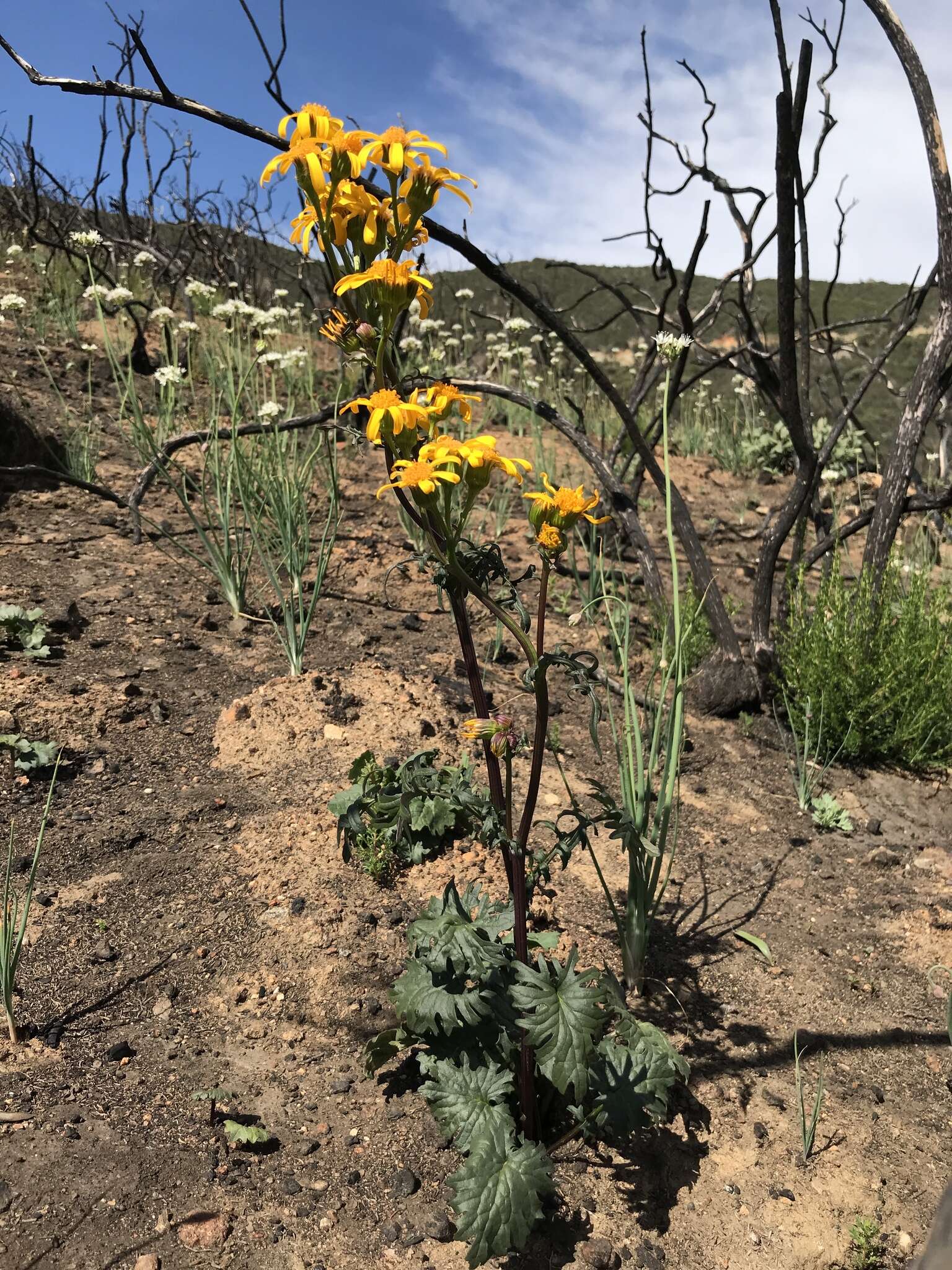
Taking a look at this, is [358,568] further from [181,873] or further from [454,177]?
[454,177]

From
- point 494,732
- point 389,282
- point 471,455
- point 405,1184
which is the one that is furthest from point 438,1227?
point 389,282

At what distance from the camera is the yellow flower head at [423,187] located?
1216 millimetres

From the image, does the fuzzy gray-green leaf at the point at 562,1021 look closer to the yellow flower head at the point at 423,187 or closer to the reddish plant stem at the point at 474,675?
the reddish plant stem at the point at 474,675

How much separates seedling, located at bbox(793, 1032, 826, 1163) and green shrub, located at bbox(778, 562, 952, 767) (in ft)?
4.48

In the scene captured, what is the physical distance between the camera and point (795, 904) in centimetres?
232

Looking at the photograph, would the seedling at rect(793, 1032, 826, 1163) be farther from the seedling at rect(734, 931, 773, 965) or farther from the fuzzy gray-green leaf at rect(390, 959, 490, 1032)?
the fuzzy gray-green leaf at rect(390, 959, 490, 1032)

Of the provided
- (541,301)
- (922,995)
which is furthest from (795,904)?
(541,301)

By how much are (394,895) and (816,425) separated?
7309 millimetres

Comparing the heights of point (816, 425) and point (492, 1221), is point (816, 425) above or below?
above

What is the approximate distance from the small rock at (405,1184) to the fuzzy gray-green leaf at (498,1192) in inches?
4.5

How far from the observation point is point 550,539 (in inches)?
47.1

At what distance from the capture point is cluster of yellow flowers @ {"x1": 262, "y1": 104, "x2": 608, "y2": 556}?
117 centimetres

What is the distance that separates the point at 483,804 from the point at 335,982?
0.85 metres

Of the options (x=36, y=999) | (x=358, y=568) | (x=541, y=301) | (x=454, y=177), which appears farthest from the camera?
(x=358, y=568)
